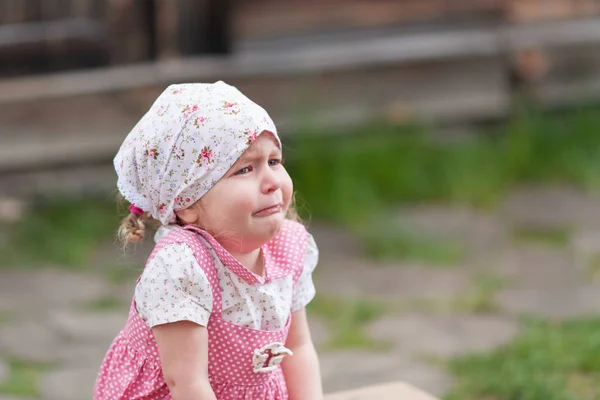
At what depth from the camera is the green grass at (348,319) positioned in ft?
12.8

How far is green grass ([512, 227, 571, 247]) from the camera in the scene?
5039mm

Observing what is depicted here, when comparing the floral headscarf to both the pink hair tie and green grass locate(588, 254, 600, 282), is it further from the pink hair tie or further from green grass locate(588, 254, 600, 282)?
green grass locate(588, 254, 600, 282)

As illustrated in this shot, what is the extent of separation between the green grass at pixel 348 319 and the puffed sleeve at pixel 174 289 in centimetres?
198

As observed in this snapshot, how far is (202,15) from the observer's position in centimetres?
605

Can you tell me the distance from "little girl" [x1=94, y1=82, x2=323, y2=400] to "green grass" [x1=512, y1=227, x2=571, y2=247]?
10.4 feet

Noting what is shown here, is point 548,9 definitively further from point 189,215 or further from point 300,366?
point 189,215

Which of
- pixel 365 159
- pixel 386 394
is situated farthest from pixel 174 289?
pixel 365 159

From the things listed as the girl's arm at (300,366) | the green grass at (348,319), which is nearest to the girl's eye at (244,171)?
the girl's arm at (300,366)

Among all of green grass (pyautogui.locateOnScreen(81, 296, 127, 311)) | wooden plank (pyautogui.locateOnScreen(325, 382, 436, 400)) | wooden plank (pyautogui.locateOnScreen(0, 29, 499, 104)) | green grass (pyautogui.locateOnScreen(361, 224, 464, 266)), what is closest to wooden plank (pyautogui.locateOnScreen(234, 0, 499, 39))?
wooden plank (pyautogui.locateOnScreen(0, 29, 499, 104))

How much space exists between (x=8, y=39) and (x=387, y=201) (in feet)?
7.41

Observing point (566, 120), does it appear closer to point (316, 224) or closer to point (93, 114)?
point (316, 224)

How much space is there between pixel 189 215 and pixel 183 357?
0.94 feet

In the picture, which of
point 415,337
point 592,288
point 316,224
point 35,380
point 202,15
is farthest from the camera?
point 202,15

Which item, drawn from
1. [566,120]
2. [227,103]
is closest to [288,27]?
[566,120]
